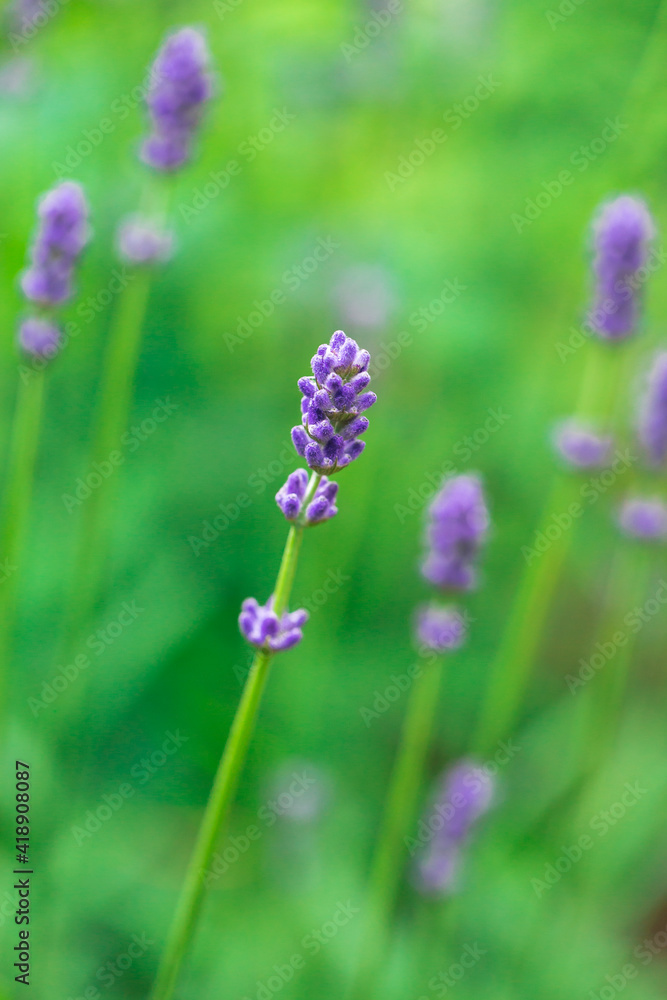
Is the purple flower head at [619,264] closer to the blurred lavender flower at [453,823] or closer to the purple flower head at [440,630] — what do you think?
the purple flower head at [440,630]

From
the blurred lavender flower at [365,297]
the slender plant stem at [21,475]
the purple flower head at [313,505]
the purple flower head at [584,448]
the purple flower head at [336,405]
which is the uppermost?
the blurred lavender flower at [365,297]

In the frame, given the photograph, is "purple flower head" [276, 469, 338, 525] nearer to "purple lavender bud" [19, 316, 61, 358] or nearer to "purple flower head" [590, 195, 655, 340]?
"purple lavender bud" [19, 316, 61, 358]

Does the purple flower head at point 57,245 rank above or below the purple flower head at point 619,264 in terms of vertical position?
below

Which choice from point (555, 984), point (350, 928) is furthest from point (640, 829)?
point (350, 928)

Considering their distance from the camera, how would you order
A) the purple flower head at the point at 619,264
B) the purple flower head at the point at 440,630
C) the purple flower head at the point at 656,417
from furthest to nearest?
the purple flower head at the point at 656,417 < the purple flower head at the point at 619,264 < the purple flower head at the point at 440,630

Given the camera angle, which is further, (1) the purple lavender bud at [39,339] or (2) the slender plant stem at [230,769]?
(1) the purple lavender bud at [39,339]

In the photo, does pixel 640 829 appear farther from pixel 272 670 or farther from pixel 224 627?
pixel 224 627

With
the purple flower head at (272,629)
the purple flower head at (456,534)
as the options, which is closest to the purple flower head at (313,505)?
the purple flower head at (272,629)

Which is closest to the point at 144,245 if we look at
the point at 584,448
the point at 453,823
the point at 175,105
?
the point at 175,105
